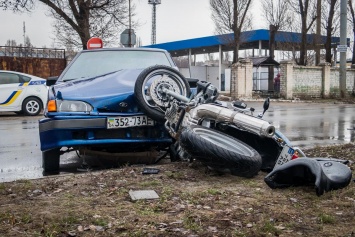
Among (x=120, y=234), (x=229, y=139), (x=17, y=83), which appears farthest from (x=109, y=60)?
(x=17, y=83)

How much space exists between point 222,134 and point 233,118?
0.70 ft

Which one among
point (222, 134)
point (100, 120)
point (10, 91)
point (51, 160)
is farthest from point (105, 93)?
point (10, 91)

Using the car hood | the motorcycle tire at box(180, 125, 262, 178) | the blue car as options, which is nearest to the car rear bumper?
the blue car

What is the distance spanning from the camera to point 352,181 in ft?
14.1

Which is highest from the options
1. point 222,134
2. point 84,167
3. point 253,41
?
point 253,41

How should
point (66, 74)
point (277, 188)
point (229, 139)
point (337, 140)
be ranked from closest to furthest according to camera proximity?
point (277, 188) < point (229, 139) < point (66, 74) < point (337, 140)

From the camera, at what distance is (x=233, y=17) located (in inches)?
1211

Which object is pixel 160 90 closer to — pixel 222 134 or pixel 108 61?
pixel 222 134

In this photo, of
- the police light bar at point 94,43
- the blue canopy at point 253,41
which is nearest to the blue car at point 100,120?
the police light bar at point 94,43

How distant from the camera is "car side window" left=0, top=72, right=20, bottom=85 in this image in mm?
15242

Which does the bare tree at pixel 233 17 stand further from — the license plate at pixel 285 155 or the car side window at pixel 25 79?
the license plate at pixel 285 155

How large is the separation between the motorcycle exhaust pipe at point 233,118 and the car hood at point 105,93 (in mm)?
945

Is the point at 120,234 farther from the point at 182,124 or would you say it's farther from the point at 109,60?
the point at 109,60

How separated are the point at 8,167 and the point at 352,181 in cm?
446
